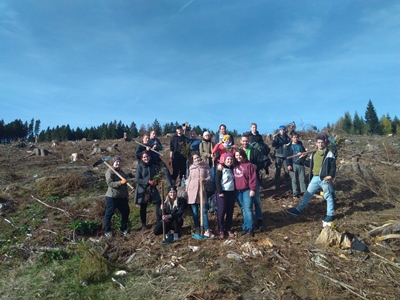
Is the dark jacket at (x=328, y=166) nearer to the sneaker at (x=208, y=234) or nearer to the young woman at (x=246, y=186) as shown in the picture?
the young woman at (x=246, y=186)

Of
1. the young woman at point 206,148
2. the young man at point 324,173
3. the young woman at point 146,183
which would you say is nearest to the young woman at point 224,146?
the young woman at point 206,148

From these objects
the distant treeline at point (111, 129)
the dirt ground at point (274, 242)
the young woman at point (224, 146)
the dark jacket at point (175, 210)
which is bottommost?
the dirt ground at point (274, 242)

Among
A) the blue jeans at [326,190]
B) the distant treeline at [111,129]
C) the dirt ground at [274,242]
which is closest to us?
the dirt ground at [274,242]

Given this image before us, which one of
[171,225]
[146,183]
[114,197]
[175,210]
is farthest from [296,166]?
[114,197]

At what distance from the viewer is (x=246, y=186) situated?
571cm

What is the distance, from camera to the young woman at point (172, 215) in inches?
236

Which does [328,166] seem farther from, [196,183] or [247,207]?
[196,183]

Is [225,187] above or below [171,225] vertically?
above

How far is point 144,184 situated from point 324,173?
3904mm

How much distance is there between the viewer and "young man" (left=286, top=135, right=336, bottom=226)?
19.3ft

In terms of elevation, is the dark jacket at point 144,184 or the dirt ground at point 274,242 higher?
the dark jacket at point 144,184

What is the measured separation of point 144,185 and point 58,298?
270 centimetres

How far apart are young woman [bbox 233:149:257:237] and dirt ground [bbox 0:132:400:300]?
0.33 m

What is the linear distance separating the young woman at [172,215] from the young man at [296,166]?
3383 mm
